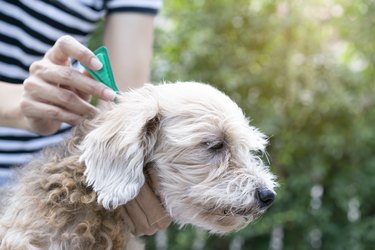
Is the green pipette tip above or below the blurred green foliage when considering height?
above

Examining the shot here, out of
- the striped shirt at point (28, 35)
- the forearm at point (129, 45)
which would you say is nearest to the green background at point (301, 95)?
the forearm at point (129, 45)

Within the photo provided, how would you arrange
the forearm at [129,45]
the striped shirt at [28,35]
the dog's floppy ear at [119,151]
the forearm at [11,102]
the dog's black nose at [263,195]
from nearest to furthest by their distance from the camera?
the dog's floppy ear at [119,151] → the dog's black nose at [263,195] → the forearm at [11,102] → the striped shirt at [28,35] → the forearm at [129,45]

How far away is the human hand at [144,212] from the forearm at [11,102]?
589 mm

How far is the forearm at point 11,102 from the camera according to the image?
275 centimetres

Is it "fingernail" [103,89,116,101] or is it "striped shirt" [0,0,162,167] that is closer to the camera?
"fingernail" [103,89,116,101]

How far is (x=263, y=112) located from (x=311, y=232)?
1253 mm

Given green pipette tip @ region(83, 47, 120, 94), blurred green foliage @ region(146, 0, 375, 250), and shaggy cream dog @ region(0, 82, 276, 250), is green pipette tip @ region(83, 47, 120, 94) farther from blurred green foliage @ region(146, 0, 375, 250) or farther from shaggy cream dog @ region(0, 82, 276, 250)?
blurred green foliage @ region(146, 0, 375, 250)

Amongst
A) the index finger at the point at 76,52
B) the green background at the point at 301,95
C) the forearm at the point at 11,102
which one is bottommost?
the green background at the point at 301,95

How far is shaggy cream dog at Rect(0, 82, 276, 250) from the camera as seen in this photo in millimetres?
2461

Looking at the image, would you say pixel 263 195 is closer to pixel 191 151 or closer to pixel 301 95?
pixel 191 151

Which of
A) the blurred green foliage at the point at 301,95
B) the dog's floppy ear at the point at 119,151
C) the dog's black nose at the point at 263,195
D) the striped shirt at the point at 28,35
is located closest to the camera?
the dog's floppy ear at the point at 119,151

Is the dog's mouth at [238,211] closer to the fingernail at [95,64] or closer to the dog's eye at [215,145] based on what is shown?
the dog's eye at [215,145]

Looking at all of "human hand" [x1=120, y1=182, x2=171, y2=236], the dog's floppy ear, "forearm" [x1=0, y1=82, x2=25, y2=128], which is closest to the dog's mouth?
"human hand" [x1=120, y1=182, x2=171, y2=236]

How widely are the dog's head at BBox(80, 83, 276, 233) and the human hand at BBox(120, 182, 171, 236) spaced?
1.7 inches
